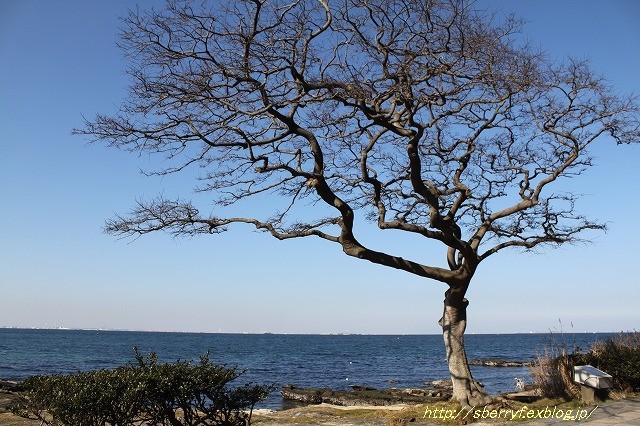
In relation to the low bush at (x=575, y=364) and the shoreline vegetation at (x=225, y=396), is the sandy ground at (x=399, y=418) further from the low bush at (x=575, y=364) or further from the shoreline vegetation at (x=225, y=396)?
the low bush at (x=575, y=364)

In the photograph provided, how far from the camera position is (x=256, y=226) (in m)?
11.4

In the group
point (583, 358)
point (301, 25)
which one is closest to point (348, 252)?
point (301, 25)

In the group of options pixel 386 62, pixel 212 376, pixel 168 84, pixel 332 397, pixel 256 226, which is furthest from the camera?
pixel 332 397

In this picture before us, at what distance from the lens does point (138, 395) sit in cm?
644

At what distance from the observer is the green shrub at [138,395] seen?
616cm

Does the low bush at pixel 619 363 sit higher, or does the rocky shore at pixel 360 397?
the low bush at pixel 619 363

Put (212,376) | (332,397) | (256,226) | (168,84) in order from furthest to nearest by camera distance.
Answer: (332,397)
(256,226)
(168,84)
(212,376)

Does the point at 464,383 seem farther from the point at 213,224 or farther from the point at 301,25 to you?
the point at 301,25

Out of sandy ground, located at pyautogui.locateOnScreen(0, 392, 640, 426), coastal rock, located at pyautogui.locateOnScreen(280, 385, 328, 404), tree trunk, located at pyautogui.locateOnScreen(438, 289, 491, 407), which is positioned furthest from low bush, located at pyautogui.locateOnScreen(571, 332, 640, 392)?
coastal rock, located at pyautogui.locateOnScreen(280, 385, 328, 404)

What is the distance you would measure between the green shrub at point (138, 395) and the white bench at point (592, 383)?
25.6 feet

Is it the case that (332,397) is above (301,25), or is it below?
below

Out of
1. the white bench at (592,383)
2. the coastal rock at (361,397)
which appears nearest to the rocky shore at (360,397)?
the coastal rock at (361,397)

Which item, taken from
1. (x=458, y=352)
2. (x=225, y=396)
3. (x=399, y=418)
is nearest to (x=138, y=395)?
(x=225, y=396)

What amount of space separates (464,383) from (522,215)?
4.66 metres
